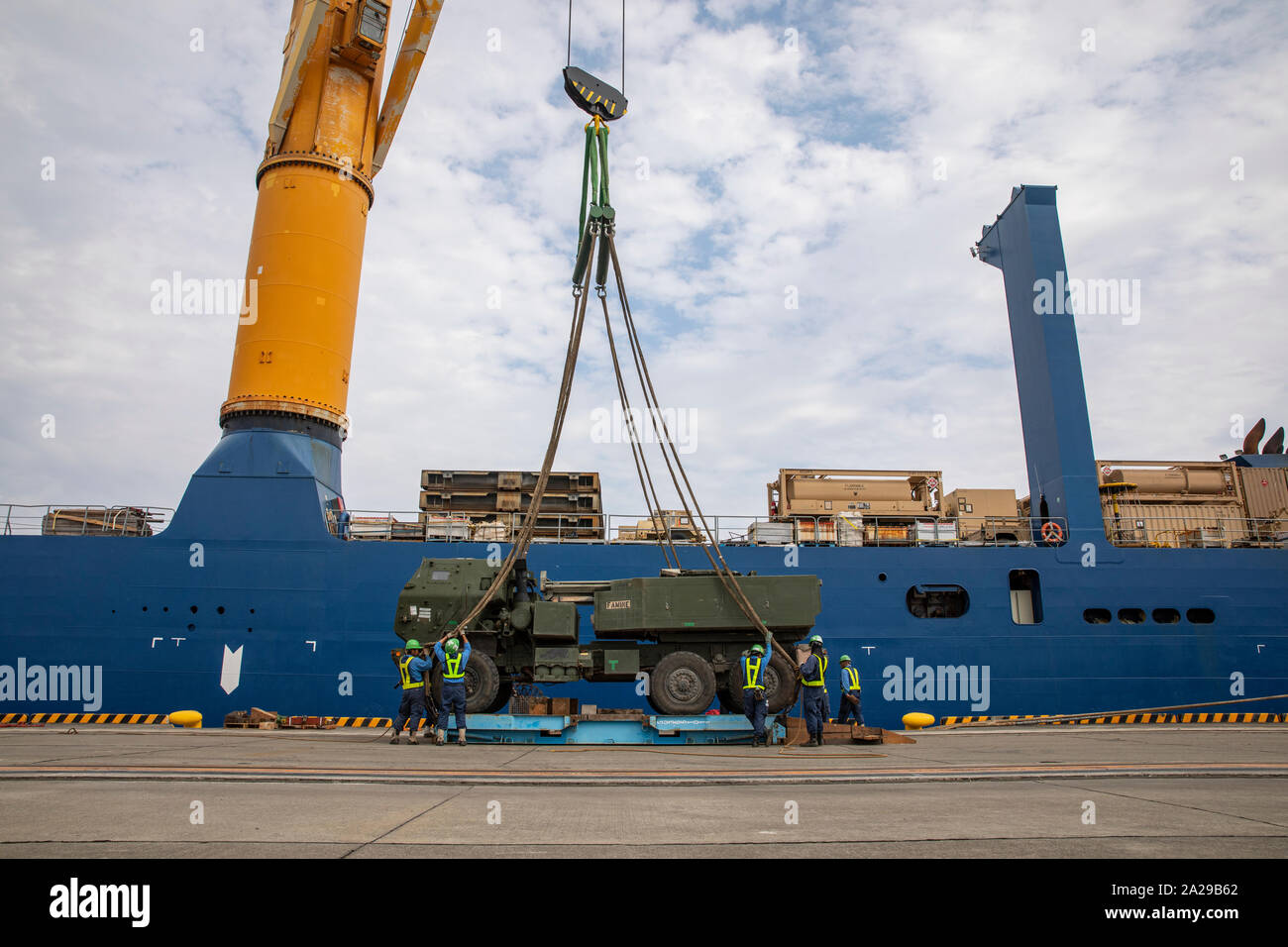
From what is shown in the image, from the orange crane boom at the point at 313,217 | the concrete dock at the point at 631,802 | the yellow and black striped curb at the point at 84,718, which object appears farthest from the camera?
the orange crane boom at the point at 313,217

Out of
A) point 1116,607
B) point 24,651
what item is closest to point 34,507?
point 24,651

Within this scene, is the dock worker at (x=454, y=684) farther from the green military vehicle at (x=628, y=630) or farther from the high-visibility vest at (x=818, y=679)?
the high-visibility vest at (x=818, y=679)

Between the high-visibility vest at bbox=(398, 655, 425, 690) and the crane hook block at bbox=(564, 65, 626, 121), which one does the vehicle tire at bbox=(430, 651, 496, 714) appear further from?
the crane hook block at bbox=(564, 65, 626, 121)

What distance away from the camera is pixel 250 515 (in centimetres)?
1535

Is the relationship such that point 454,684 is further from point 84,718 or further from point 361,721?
point 84,718

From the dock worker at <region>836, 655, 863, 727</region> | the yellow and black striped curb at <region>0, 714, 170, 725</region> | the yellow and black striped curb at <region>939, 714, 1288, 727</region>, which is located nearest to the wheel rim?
the dock worker at <region>836, 655, 863, 727</region>

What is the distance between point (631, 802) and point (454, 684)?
594cm

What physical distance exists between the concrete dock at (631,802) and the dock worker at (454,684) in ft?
4.26

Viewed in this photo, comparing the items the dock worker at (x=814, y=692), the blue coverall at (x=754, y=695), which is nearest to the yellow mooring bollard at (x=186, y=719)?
the blue coverall at (x=754, y=695)

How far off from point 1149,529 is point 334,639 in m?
19.4

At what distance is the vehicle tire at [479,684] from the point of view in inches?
439

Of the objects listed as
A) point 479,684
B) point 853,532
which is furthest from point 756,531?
point 479,684

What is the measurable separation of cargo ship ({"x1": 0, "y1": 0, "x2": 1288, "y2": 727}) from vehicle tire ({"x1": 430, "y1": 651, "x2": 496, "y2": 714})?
3.54m
